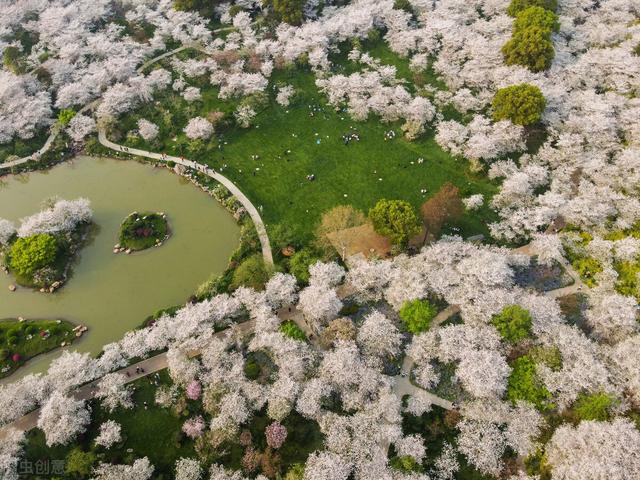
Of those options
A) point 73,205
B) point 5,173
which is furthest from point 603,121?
point 5,173

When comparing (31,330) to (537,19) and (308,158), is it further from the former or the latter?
(537,19)

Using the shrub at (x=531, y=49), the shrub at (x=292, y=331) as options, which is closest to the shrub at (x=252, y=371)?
the shrub at (x=292, y=331)

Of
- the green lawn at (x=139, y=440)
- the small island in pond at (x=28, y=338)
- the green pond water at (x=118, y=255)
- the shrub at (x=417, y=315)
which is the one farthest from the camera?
the green pond water at (x=118, y=255)

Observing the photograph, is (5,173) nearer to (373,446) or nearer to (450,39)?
(373,446)

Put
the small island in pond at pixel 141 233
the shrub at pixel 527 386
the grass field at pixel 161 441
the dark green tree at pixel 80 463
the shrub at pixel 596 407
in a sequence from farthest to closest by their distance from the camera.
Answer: the small island in pond at pixel 141 233 < the shrub at pixel 527 386 < the grass field at pixel 161 441 < the dark green tree at pixel 80 463 < the shrub at pixel 596 407

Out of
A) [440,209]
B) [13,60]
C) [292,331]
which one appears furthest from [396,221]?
[13,60]

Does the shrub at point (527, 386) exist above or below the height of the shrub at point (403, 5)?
below

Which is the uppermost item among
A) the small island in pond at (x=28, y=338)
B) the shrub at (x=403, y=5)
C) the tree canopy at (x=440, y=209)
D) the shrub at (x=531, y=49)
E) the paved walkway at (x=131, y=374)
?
the shrub at (x=403, y=5)

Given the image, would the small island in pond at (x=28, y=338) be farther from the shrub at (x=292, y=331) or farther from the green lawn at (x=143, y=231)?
the shrub at (x=292, y=331)
